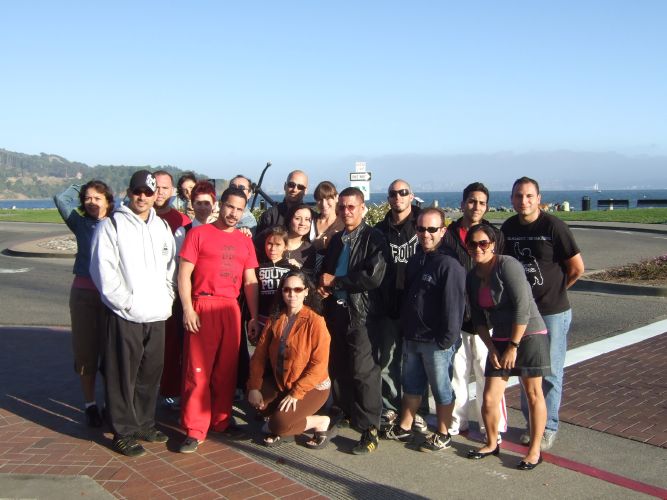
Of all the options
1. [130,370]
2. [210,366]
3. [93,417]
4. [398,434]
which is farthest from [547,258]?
[93,417]

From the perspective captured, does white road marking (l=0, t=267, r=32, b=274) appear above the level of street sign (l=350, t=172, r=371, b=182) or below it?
below

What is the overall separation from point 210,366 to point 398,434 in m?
1.48

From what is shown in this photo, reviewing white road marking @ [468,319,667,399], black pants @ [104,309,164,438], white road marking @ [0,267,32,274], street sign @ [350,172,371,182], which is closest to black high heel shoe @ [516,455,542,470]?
black pants @ [104,309,164,438]

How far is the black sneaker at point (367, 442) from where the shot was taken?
4.95 meters

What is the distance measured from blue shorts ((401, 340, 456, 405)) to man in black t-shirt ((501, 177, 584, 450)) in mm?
697

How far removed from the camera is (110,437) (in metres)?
5.24

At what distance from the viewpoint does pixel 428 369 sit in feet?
16.4

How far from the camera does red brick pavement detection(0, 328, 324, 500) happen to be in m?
4.30

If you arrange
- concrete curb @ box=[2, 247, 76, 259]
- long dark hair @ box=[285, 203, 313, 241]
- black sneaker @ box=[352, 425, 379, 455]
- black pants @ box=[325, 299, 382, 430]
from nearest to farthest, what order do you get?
black sneaker @ box=[352, 425, 379, 455] < black pants @ box=[325, 299, 382, 430] < long dark hair @ box=[285, 203, 313, 241] < concrete curb @ box=[2, 247, 76, 259]

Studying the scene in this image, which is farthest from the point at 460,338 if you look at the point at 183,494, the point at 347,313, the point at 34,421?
the point at 34,421

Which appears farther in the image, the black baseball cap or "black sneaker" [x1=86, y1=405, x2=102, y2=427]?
"black sneaker" [x1=86, y1=405, x2=102, y2=427]

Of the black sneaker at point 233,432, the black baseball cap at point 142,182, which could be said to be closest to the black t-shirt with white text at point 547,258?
the black sneaker at point 233,432

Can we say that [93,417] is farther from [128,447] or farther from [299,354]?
[299,354]

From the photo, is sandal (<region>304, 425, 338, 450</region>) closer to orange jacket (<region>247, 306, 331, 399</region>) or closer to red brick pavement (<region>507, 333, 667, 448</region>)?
orange jacket (<region>247, 306, 331, 399</region>)
